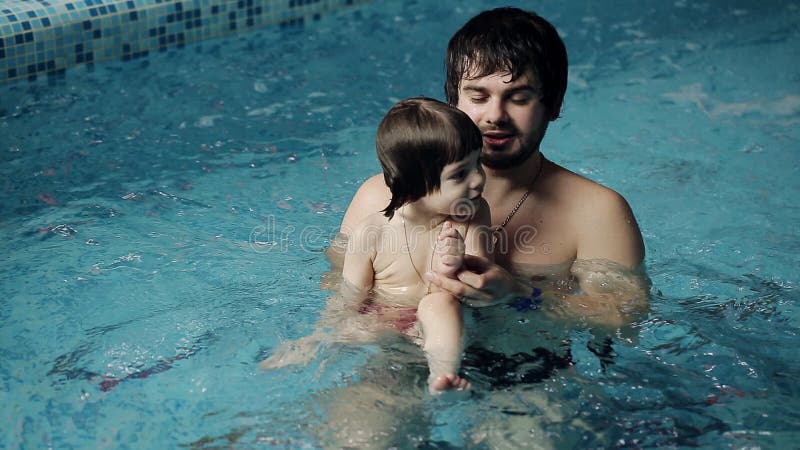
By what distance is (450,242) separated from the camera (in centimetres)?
320

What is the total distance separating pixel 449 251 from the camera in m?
3.20

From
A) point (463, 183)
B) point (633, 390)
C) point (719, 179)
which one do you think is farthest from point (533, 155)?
point (719, 179)

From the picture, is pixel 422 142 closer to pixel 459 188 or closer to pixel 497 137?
pixel 459 188

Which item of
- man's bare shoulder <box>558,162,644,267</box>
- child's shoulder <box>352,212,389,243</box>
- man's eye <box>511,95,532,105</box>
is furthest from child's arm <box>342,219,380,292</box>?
man's bare shoulder <box>558,162,644,267</box>

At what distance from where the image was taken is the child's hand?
10.5 ft

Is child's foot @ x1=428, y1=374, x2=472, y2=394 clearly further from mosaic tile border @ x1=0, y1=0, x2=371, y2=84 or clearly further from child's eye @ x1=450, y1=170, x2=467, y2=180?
mosaic tile border @ x1=0, y1=0, x2=371, y2=84

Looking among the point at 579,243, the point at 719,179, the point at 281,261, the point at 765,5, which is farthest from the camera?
the point at 765,5

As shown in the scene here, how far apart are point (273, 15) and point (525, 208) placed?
4521mm

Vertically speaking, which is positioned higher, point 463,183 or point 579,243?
point 463,183

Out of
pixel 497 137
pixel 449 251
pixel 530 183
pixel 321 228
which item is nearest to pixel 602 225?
pixel 530 183

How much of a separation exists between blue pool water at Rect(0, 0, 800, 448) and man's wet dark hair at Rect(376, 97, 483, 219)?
62cm

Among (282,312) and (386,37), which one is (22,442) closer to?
(282,312)

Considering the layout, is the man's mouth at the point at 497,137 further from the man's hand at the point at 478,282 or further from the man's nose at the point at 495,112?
the man's hand at the point at 478,282

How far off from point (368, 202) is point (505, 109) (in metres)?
A: 0.64
